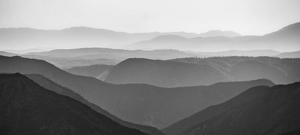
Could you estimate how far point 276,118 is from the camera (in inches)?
1518

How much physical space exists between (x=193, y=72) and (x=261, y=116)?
2371 inches

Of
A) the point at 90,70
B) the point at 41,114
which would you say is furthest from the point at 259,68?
the point at 41,114

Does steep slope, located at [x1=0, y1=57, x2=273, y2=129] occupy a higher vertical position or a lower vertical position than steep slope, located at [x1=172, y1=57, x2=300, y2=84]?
lower

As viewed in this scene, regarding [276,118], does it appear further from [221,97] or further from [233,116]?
[221,97]

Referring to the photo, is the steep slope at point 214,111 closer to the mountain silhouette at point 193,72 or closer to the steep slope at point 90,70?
the mountain silhouette at point 193,72

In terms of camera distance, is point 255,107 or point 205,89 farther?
point 205,89

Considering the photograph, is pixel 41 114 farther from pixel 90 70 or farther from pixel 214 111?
pixel 90 70

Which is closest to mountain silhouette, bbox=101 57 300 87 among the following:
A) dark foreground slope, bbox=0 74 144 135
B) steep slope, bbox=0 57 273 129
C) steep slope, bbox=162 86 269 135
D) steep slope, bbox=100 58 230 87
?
steep slope, bbox=100 58 230 87

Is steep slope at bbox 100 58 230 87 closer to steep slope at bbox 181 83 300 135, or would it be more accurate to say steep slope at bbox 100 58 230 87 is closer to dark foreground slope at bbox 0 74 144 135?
steep slope at bbox 181 83 300 135

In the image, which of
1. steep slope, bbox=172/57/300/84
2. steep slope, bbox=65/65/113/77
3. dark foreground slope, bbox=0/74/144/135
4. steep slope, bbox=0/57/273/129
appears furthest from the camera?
steep slope, bbox=65/65/113/77

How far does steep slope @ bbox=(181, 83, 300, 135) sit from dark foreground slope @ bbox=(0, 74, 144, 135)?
37.9ft

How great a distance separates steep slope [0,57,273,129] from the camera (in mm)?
63844

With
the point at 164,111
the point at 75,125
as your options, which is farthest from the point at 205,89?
the point at 75,125

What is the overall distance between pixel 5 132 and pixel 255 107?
27.2m
